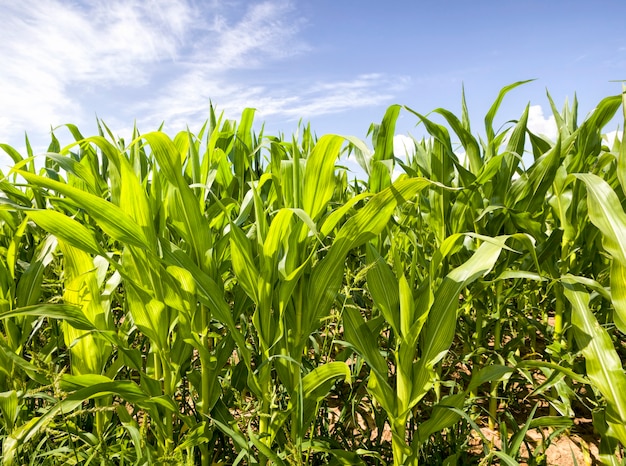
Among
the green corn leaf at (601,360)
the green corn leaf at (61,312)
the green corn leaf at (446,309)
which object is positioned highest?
the green corn leaf at (61,312)

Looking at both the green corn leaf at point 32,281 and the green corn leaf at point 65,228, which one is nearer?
the green corn leaf at point 65,228

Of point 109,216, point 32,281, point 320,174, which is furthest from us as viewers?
point 32,281

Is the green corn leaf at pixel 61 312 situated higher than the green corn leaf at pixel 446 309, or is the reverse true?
the green corn leaf at pixel 61 312

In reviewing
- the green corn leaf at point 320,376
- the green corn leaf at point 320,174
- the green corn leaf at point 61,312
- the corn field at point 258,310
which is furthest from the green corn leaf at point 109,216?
the green corn leaf at point 320,376

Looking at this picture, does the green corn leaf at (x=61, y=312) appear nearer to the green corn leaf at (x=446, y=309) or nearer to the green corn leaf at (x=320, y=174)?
the green corn leaf at (x=320, y=174)

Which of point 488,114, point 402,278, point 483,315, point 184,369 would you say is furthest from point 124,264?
point 488,114

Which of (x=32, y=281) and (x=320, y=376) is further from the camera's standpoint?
(x=32, y=281)

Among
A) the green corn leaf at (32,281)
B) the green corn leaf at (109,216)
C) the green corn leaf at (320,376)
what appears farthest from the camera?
the green corn leaf at (32,281)

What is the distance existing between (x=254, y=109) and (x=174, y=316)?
0.96 meters

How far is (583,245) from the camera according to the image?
1734 millimetres

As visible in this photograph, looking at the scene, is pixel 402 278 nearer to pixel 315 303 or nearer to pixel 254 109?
pixel 315 303

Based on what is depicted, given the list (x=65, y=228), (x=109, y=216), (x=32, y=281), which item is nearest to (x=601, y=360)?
(x=109, y=216)

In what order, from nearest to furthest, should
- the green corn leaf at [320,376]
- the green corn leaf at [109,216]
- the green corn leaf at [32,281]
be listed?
the green corn leaf at [109,216]
the green corn leaf at [320,376]
the green corn leaf at [32,281]

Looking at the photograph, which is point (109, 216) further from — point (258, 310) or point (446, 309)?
point (446, 309)
